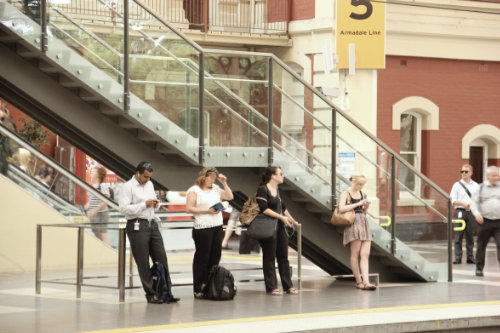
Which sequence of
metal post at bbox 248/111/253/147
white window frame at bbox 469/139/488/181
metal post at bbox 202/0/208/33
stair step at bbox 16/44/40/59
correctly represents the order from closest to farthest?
stair step at bbox 16/44/40/59
metal post at bbox 248/111/253/147
metal post at bbox 202/0/208/33
white window frame at bbox 469/139/488/181

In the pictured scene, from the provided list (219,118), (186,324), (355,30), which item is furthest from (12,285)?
(355,30)

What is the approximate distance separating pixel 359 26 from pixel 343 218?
11.2 metres

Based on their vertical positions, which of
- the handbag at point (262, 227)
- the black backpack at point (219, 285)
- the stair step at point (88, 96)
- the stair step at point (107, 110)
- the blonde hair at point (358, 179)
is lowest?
the black backpack at point (219, 285)

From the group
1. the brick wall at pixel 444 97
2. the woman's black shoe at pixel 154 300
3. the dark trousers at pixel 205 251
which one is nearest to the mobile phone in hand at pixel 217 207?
the dark trousers at pixel 205 251

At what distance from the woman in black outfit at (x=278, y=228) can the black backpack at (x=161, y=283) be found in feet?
4.92

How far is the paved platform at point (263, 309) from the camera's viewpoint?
10789 millimetres

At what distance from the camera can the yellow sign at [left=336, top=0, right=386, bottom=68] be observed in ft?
81.2

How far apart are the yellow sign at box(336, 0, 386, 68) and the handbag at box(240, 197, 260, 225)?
1147 cm

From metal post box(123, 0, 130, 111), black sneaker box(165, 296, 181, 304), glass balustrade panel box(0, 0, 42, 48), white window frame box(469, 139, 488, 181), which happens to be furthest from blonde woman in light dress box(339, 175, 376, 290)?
white window frame box(469, 139, 488, 181)

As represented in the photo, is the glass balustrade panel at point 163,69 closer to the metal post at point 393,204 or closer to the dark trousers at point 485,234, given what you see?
the metal post at point 393,204

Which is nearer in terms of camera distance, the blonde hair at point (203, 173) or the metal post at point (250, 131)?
the blonde hair at point (203, 173)

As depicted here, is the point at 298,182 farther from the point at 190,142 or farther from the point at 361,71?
the point at 361,71

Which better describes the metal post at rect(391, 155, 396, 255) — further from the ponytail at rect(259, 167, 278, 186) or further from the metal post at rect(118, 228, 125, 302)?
the metal post at rect(118, 228, 125, 302)

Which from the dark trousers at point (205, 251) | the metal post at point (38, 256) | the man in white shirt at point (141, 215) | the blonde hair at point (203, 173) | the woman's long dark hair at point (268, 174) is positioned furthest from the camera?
the metal post at point (38, 256)
